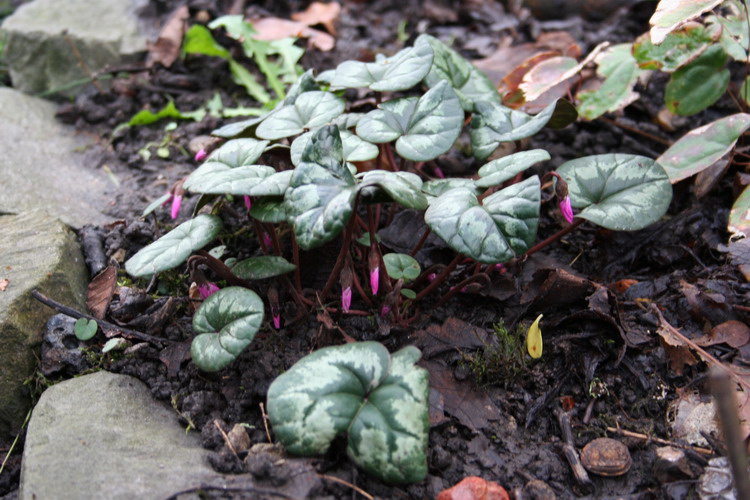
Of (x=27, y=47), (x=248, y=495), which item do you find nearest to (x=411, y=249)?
(x=248, y=495)

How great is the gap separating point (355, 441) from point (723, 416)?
893 millimetres

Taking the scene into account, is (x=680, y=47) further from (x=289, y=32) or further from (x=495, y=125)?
(x=289, y=32)

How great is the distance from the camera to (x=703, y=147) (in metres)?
2.38

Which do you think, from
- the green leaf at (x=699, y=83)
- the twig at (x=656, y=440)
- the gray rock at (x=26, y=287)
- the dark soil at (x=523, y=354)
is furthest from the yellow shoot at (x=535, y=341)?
the gray rock at (x=26, y=287)

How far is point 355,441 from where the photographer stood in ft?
5.28

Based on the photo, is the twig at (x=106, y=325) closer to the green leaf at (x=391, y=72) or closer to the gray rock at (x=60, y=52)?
the green leaf at (x=391, y=72)

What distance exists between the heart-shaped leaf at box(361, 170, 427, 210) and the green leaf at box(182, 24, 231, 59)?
2141mm

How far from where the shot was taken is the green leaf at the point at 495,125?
7.17 feet

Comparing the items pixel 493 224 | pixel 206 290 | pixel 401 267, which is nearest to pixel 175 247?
pixel 206 290

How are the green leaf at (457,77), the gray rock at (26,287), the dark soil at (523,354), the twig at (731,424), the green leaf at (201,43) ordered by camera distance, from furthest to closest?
the green leaf at (201,43)
the green leaf at (457,77)
the gray rock at (26,287)
the dark soil at (523,354)
the twig at (731,424)

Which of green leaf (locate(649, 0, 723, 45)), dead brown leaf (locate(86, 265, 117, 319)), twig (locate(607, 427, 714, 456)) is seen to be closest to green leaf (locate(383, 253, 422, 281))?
twig (locate(607, 427, 714, 456))

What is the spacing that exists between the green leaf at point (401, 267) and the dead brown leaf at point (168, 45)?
2245 millimetres

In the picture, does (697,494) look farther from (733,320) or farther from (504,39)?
(504,39)

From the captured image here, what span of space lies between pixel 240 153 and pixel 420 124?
64cm
